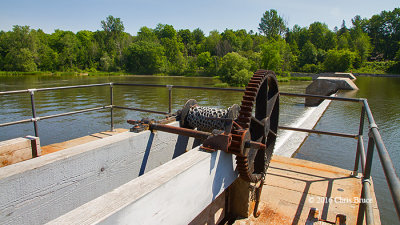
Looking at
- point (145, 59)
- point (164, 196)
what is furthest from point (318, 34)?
point (164, 196)

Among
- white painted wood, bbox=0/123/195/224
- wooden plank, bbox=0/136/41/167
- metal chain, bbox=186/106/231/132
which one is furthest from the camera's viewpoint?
metal chain, bbox=186/106/231/132

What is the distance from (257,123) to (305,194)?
1.04 metres

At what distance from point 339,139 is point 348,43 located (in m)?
102

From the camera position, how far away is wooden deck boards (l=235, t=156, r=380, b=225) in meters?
2.75

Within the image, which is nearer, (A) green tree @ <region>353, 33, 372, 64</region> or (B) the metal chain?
(B) the metal chain

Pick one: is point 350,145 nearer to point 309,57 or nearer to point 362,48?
point 309,57

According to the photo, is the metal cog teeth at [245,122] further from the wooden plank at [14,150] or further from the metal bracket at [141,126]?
the wooden plank at [14,150]

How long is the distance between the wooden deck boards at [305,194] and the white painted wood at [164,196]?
0.97m

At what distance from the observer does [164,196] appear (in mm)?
1523

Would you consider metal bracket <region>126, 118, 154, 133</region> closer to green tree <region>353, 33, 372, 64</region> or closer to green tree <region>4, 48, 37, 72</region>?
green tree <region>4, 48, 37, 72</region>

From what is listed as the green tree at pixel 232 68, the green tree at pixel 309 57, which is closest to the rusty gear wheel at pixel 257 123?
the green tree at pixel 232 68

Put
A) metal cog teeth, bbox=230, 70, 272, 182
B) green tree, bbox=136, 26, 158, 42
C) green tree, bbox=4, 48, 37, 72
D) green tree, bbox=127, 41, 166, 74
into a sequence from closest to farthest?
metal cog teeth, bbox=230, 70, 272, 182
green tree, bbox=4, 48, 37, 72
green tree, bbox=127, 41, 166, 74
green tree, bbox=136, 26, 158, 42

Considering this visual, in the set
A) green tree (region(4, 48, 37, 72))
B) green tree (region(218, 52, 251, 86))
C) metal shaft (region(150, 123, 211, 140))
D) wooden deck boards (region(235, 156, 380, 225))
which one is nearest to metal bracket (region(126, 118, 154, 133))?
metal shaft (region(150, 123, 211, 140))

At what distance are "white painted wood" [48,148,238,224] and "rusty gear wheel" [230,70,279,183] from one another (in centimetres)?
22
